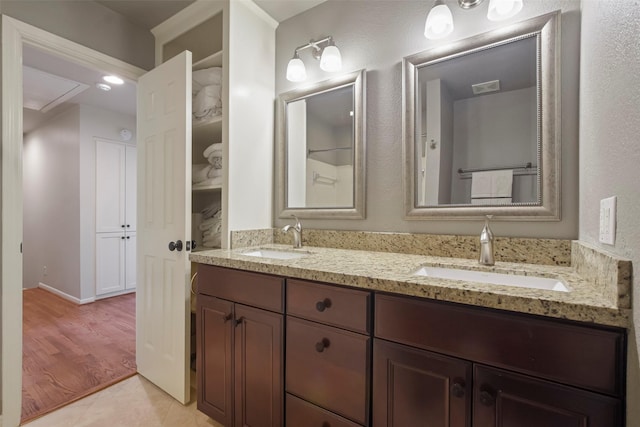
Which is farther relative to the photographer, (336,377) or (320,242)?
(320,242)

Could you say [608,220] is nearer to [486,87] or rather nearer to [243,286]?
[486,87]

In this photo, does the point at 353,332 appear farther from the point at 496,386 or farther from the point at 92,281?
the point at 92,281

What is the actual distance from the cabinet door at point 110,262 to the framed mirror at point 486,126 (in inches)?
156

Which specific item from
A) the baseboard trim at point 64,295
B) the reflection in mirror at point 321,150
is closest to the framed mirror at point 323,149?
the reflection in mirror at point 321,150

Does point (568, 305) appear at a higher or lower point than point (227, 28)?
lower

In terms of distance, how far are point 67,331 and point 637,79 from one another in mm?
3980

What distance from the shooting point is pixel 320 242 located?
1.77 m

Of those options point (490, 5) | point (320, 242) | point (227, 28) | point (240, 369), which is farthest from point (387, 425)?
point (227, 28)

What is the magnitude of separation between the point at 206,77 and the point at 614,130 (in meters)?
2.00

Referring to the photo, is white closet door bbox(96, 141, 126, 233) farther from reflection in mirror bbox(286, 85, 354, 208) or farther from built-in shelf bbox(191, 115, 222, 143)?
reflection in mirror bbox(286, 85, 354, 208)

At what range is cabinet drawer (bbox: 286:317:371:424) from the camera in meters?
0.96

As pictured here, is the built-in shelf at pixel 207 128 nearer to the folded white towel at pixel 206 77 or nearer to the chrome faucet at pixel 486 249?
the folded white towel at pixel 206 77

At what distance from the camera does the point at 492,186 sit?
128 cm

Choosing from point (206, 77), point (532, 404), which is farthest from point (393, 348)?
point (206, 77)
